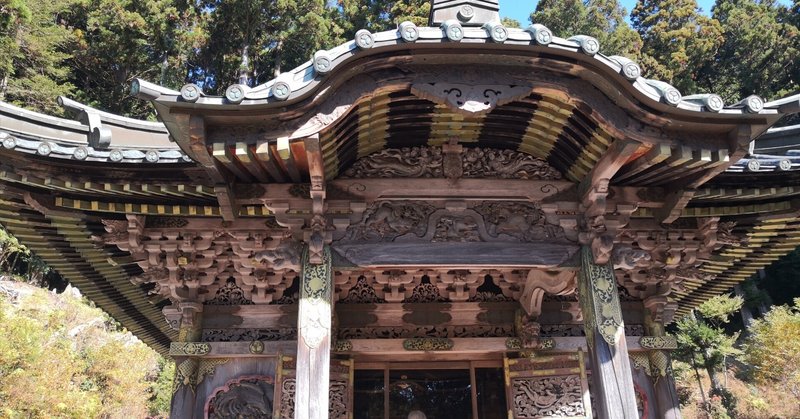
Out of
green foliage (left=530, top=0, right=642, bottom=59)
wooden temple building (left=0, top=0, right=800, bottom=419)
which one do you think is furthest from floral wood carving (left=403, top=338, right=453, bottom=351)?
green foliage (left=530, top=0, right=642, bottom=59)

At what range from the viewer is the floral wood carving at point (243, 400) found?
634cm

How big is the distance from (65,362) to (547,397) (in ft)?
50.6

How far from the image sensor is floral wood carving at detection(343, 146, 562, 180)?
554 centimetres

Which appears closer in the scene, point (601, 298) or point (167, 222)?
point (601, 298)

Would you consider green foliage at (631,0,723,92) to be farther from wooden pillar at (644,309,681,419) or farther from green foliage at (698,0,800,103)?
wooden pillar at (644,309,681,419)

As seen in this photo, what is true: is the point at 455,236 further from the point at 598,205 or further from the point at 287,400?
the point at 287,400

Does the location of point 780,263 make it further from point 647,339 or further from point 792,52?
point 647,339

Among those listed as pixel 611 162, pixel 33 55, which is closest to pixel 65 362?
pixel 33 55

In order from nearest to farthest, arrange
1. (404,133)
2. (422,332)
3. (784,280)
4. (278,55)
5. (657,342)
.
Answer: (404,133) → (657,342) → (422,332) → (278,55) → (784,280)

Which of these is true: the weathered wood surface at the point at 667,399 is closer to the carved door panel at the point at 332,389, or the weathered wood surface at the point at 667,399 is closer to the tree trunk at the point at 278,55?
the carved door panel at the point at 332,389

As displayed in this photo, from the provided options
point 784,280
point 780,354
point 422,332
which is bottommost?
point 422,332

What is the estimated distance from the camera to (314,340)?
4715 mm

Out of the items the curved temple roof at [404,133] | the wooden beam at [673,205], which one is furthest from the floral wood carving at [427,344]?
the wooden beam at [673,205]

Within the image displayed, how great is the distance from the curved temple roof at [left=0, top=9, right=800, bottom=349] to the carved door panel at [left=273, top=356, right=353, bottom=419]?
198 cm
